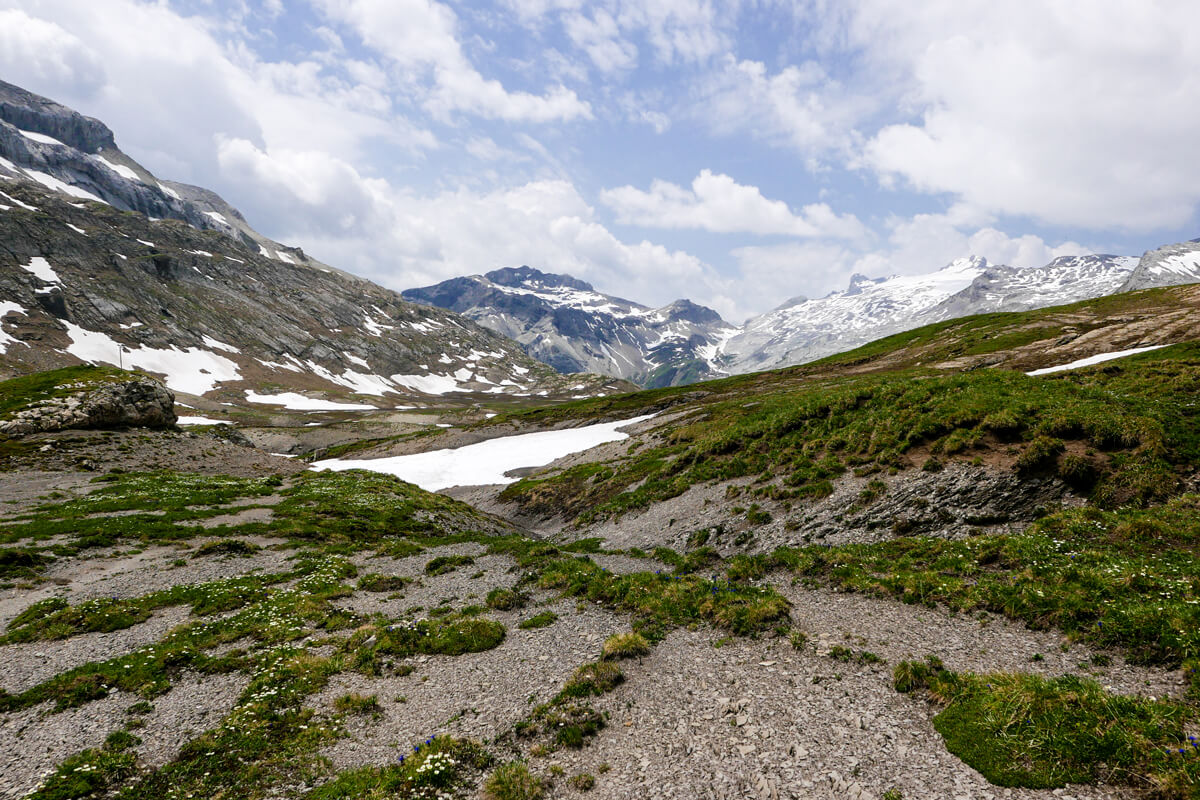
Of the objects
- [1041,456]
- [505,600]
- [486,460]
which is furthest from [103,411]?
[1041,456]

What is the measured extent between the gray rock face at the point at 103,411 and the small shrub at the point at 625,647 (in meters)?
73.9

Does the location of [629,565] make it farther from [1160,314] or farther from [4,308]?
[4,308]

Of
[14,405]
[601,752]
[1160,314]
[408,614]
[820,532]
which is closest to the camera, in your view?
[601,752]

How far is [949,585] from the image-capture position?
17.1 meters

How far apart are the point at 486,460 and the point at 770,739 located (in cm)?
7379

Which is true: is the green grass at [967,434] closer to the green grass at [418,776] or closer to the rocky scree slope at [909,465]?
the rocky scree slope at [909,465]

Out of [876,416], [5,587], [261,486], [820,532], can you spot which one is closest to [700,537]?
[820,532]

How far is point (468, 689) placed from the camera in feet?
52.0

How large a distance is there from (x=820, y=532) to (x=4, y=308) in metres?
281

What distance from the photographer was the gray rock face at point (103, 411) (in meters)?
53.9

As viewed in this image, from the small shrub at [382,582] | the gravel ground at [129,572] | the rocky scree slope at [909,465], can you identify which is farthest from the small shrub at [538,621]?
the gravel ground at [129,572]

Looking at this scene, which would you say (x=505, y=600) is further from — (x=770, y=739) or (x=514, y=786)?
(x=770, y=739)

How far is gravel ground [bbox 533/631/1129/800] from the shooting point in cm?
1026

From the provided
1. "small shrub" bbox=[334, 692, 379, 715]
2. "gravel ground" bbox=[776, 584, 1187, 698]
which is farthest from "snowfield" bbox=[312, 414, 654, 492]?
"gravel ground" bbox=[776, 584, 1187, 698]
